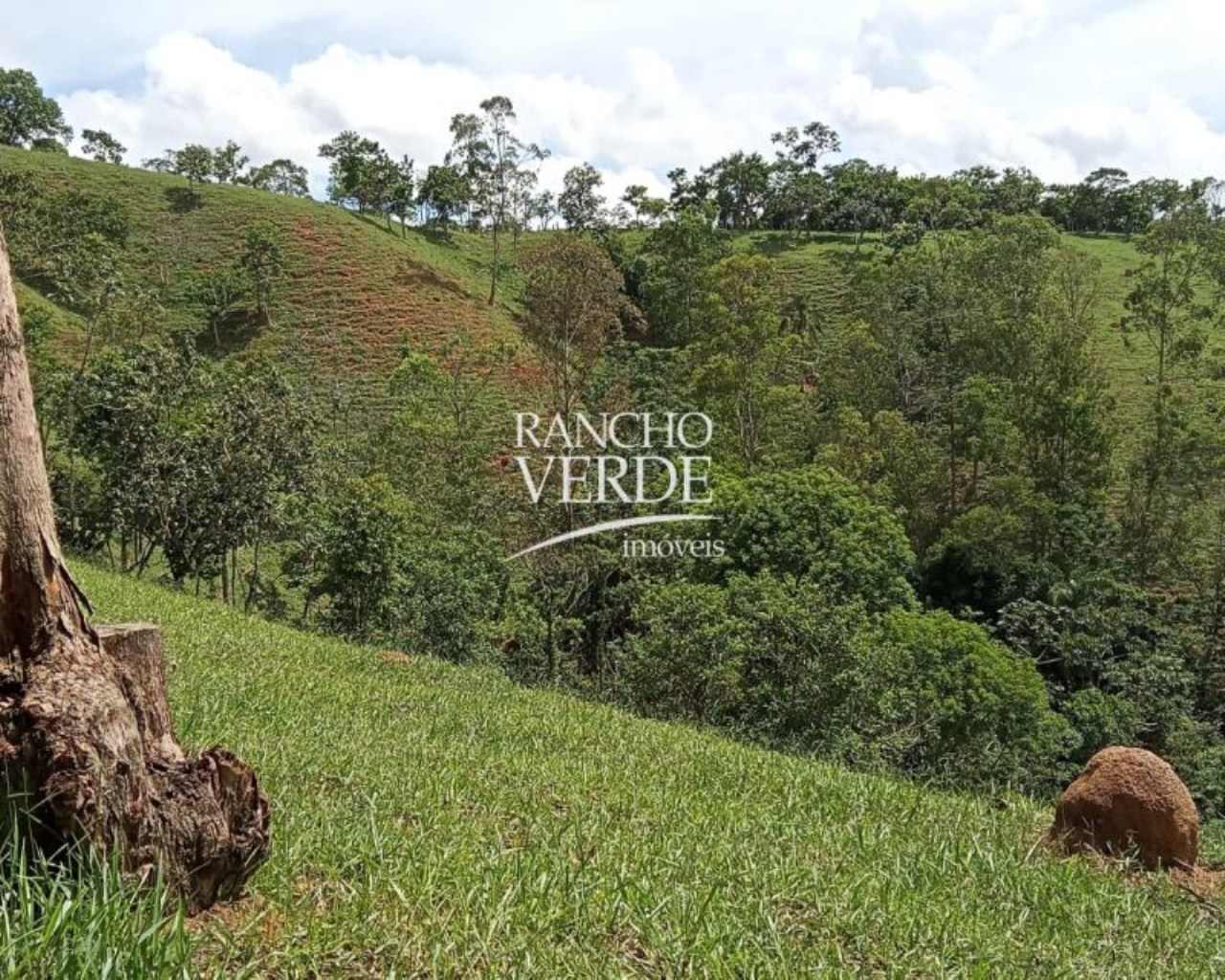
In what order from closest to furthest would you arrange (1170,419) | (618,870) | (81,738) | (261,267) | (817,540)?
(81,738)
(618,870)
(817,540)
(1170,419)
(261,267)

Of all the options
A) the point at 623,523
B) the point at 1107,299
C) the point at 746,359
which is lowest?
the point at 623,523

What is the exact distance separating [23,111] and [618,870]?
285 ft

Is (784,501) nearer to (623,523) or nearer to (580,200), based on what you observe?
(623,523)

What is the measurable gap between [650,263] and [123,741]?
52.5 meters

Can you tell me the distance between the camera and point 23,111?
236 feet

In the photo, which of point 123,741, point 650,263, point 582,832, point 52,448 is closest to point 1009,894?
point 582,832

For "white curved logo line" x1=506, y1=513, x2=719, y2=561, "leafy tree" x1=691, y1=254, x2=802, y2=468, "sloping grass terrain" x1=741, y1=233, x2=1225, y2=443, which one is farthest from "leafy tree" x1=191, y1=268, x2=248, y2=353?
"white curved logo line" x1=506, y1=513, x2=719, y2=561

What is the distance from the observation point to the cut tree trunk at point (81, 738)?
2363 mm

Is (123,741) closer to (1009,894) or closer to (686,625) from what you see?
(1009,894)

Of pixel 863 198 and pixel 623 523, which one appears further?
pixel 863 198

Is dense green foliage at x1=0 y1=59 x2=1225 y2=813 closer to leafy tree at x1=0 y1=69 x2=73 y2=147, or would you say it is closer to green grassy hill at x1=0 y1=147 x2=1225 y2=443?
green grassy hill at x1=0 y1=147 x2=1225 y2=443

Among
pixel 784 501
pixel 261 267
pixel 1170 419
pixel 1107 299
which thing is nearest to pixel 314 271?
pixel 261 267

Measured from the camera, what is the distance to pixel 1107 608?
25.0m

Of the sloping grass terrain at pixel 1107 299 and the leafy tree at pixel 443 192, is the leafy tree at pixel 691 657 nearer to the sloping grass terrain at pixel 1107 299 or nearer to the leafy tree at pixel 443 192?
the sloping grass terrain at pixel 1107 299
